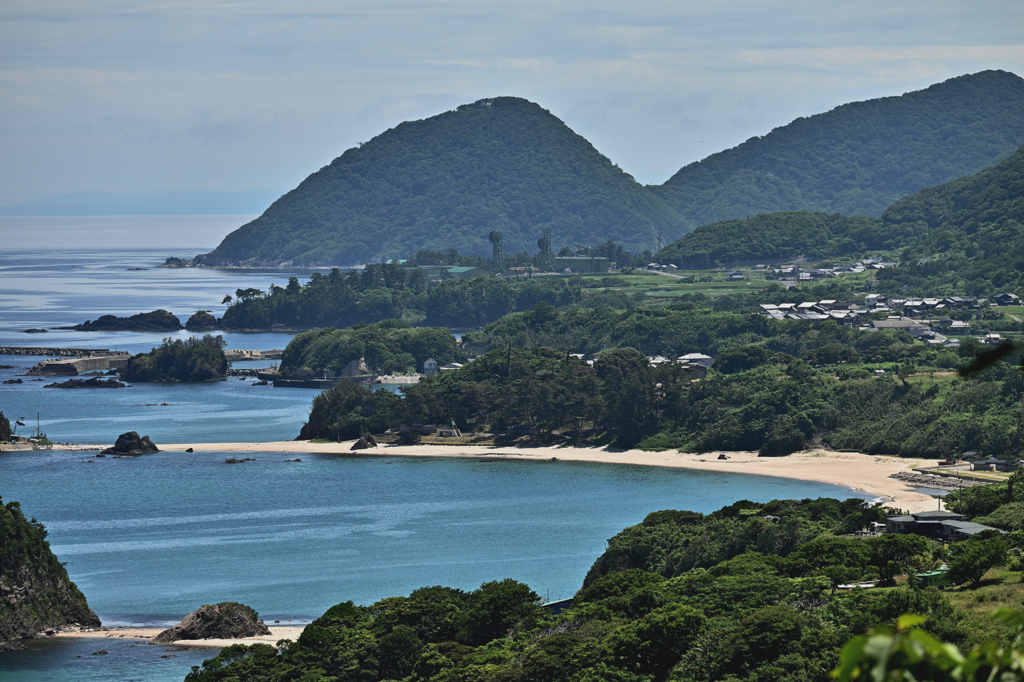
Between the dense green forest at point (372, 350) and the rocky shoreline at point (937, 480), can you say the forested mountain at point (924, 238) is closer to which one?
the dense green forest at point (372, 350)

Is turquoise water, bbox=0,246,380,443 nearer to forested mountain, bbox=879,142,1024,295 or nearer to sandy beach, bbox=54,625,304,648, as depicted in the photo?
sandy beach, bbox=54,625,304,648

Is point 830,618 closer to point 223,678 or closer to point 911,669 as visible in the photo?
point 223,678

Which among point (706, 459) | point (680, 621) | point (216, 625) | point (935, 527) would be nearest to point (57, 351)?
point (706, 459)

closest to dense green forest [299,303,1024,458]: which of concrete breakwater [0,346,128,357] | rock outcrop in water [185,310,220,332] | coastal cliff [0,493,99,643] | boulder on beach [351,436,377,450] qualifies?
boulder on beach [351,436,377,450]

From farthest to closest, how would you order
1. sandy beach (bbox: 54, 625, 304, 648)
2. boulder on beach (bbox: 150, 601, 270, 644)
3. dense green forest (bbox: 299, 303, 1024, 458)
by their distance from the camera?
dense green forest (bbox: 299, 303, 1024, 458) < boulder on beach (bbox: 150, 601, 270, 644) < sandy beach (bbox: 54, 625, 304, 648)

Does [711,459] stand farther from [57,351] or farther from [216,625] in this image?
[57,351]

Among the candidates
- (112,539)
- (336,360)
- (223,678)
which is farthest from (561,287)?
(223,678)

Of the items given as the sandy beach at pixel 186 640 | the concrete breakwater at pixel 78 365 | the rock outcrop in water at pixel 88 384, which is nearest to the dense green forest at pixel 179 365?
the concrete breakwater at pixel 78 365
